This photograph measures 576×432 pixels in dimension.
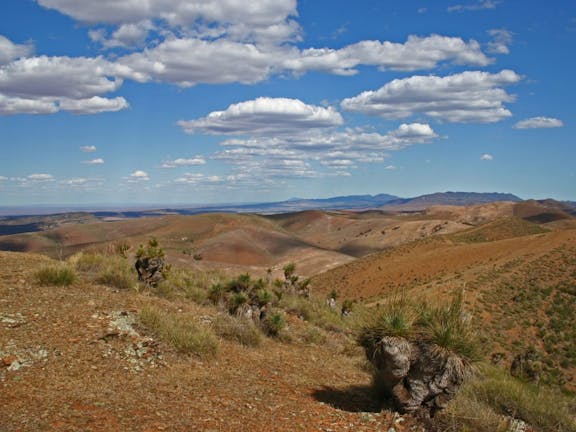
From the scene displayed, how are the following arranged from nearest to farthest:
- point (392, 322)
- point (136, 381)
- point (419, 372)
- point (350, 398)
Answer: point (419, 372), point (392, 322), point (136, 381), point (350, 398)

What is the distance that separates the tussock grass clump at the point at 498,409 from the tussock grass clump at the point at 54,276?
9791mm

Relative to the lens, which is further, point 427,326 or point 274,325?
point 274,325

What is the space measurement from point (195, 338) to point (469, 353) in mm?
5421

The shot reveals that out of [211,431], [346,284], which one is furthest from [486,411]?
[346,284]

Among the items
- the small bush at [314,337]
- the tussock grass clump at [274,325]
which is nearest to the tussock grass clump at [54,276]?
the tussock grass clump at [274,325]

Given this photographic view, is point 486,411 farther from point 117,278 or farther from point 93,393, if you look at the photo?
point 117,278

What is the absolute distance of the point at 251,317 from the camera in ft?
46.5

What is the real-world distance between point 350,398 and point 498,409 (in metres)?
2.61

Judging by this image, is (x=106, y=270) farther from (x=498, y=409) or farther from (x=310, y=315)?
(x=498, y=409)

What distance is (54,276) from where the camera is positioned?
41.2ft

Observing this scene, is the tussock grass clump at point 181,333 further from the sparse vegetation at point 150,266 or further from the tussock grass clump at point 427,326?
the sparse vegetation at point 150,266

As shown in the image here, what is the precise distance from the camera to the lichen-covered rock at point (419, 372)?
736 centimetres

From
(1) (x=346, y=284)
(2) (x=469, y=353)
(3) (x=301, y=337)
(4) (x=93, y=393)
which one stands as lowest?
(1) (x=346, y=284)

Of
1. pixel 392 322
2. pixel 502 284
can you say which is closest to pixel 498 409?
pixel 392 322
